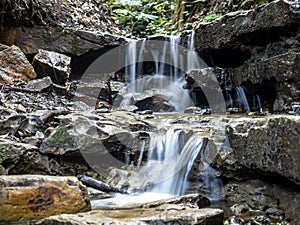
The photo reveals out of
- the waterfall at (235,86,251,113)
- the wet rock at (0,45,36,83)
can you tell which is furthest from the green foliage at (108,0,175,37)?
the wet rock at (0,45,36,83)

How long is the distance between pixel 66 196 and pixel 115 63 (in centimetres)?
694

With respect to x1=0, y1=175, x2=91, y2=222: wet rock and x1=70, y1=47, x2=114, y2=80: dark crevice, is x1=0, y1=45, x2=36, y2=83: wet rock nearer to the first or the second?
x1=70, y1=47, x2=114, y2=80: dark crevice

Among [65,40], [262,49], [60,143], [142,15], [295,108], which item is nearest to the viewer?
[60,143]

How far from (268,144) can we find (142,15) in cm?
1208

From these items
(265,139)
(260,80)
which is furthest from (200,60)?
(265,139)

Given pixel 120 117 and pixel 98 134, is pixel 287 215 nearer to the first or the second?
pixel 98 134

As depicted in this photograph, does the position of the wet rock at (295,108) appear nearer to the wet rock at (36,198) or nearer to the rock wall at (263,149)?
the rock wall at (263,149)

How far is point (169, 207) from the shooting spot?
286 cm

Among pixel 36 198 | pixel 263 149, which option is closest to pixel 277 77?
pixel 263 149

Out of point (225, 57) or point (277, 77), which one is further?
point (225, 57)

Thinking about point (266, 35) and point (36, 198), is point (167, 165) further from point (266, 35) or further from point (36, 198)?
point (266, 35)

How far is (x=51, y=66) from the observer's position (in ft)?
23.7

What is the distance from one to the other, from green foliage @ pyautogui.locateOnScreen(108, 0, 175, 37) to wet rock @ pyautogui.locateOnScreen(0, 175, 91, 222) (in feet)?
34.4

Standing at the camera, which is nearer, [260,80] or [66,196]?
[66,196]
